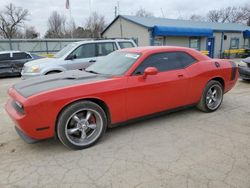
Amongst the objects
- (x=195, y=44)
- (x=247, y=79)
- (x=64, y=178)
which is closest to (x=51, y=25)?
(x=195, y=44)

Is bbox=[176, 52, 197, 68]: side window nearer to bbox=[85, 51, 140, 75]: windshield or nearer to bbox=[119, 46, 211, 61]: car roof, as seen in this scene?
bbox=[119, 46, 211, 61]: car roof

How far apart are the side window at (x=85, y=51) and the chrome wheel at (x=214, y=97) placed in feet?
15.0

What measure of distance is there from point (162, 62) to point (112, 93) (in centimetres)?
133

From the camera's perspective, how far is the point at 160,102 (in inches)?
161

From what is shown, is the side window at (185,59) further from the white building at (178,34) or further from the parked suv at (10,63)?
the white building at (178,34)

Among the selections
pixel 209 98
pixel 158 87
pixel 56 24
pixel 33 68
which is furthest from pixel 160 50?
pixel 56 24

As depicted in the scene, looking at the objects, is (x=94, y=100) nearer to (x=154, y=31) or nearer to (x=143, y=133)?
(x=143, y=133)

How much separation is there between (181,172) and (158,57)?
2.27m

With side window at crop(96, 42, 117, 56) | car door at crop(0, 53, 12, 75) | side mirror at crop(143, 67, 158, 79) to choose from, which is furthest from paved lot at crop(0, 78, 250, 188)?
car door at crop(0, 53, 12, 75)

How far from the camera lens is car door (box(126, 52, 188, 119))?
375cm

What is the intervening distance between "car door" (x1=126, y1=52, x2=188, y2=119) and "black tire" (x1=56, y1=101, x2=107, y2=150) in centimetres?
58

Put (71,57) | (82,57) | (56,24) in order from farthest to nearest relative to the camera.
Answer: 1. (56,24)
2. (82,57)
3. (71,57)

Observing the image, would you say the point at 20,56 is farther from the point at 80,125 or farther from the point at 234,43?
the point at 234,43

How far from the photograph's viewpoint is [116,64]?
164 inches
